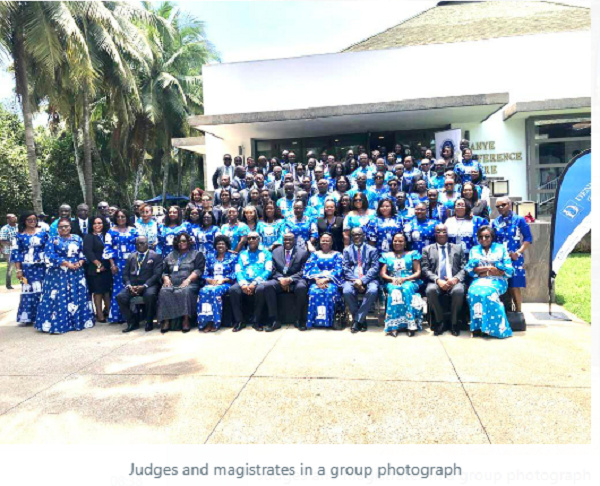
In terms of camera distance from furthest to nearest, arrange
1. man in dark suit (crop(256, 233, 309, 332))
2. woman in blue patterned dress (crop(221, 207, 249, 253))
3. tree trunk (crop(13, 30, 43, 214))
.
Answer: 1. tree trunk (crop(13, 30, 43, 214))
2. woman in blue patterned dress (crop(221, 207, 249, 253))
3. man in dark suit (crop(256, 233, 309, 332))

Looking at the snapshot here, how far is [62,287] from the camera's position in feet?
23.0

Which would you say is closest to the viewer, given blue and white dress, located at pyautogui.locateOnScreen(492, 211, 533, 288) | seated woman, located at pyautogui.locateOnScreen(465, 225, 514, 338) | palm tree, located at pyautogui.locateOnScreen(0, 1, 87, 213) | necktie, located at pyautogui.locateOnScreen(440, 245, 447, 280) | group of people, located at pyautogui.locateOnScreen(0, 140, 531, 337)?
seated woman, located at pyautogui.locateOnScreen(465, 225, 514, 338)

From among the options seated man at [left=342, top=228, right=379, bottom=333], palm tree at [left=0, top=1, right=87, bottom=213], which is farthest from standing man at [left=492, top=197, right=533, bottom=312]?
palm tree at [left=0, top=1, right=87, bottom=213]

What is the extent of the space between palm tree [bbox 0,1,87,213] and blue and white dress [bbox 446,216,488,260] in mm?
12556

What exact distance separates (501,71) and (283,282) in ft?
36.8

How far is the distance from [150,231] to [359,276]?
11.9 feet

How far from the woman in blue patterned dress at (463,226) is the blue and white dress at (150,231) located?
4.77 m

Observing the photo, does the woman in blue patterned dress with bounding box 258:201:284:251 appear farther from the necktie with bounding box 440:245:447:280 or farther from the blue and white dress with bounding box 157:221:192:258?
the necktie with bounding box 440:245:447:280

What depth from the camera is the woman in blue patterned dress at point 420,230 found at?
274 inches

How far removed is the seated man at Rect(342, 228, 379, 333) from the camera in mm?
6391

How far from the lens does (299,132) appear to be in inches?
574

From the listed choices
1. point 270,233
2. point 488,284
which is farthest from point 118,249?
point 488,284

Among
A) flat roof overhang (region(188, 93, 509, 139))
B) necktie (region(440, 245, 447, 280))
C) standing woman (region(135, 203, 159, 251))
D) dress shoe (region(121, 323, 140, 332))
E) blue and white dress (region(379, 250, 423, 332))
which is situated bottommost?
dress shoe (region(121, 323, 140, 332))

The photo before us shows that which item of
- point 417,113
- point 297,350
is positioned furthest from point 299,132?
point 297,350
